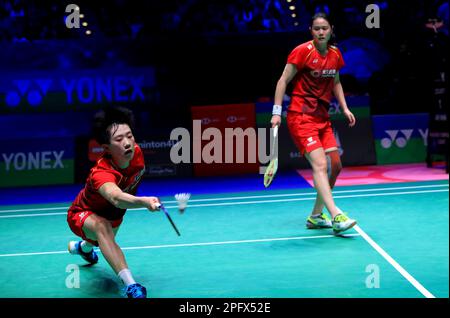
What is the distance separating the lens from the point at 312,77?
6125 mm

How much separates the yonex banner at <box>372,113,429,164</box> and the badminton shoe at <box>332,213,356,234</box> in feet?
15.9


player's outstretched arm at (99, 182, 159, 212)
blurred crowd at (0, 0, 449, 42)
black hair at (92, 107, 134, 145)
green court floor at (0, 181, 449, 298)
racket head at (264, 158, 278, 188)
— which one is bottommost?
green court floor at (0, 181, 449, 298)

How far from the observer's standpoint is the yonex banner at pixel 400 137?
1043 cm

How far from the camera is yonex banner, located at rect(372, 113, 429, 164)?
34.2 ft

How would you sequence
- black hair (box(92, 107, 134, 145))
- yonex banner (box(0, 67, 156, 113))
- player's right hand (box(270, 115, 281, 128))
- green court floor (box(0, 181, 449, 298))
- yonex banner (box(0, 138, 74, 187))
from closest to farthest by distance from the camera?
black hair (box(92, 107, 134, 145))
green court floor (box(0, 181, 449, 298))
player's right hand (box(270, 115, 281, 128))
yonex banner (box(0, 138, 74, 187))
yonex banner (box(0, 67, 156, 113))

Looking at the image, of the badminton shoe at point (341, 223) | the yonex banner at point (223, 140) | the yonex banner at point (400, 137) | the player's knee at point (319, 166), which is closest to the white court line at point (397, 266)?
the badminton shoe at point (341, 223)

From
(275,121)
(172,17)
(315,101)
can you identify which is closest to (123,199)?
(275,121)

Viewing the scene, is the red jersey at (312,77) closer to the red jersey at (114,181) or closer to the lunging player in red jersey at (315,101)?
the lunging player in red jersey at (315,101)

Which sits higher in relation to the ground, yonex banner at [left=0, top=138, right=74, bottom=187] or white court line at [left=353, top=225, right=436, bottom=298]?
yonex banner at [left=0, top=138, right=74, bottom=187]

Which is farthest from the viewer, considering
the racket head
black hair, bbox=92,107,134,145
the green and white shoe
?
the green and white shoe

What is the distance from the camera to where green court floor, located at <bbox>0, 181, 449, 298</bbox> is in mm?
4520

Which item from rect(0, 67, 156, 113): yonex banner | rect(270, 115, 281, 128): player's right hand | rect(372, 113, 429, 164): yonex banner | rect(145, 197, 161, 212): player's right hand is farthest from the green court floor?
rect(0, 67, 156, 113): yonex banner

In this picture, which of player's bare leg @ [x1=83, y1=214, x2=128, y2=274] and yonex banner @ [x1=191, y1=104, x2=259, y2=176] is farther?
yonex banner @ [x1=191, y1=104, x2=259, y2=176]

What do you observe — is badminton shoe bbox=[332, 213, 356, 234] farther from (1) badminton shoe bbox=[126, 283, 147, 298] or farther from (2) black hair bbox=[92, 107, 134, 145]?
(2) black hair bbox=[92, 107, 134, 145]
